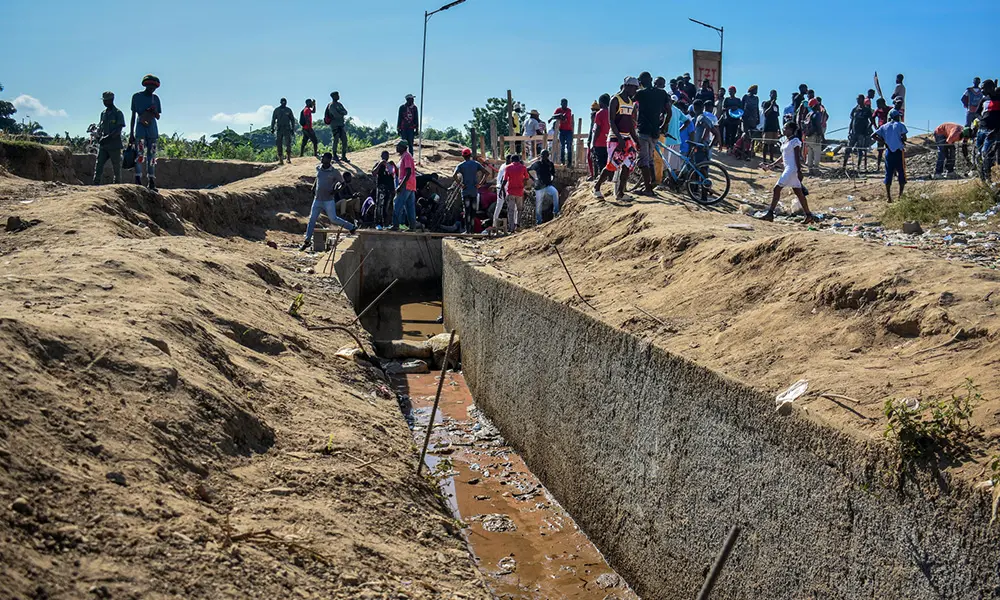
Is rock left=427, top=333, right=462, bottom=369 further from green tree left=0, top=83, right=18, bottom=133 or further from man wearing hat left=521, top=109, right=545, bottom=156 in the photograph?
green tree left=0, top=83, right=18, bottom=133

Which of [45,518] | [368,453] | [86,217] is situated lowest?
[368,453]

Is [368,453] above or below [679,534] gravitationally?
above

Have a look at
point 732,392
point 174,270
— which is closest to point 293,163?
point 174,270

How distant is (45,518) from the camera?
10.1 feet

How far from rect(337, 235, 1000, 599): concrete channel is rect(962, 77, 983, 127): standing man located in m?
12.0

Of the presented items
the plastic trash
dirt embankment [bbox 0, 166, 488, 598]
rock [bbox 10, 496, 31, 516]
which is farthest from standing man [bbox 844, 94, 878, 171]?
rock [bbox 10, 496, 31, 516]

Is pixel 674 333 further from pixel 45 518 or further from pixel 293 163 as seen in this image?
pixel 293 163

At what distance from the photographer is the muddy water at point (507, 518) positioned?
20.6 ft

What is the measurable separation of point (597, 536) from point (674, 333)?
1.72m

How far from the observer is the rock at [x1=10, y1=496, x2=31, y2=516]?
3002 mm

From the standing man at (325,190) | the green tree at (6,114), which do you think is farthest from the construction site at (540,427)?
the green tree at (6,114)

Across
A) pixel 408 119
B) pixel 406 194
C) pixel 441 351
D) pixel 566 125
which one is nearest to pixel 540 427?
pixel 441 351

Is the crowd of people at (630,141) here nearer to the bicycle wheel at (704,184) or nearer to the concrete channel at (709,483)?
the bicycle wheel at (704,184)

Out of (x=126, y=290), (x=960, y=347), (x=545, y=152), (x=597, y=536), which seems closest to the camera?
(x=960, y=347)
